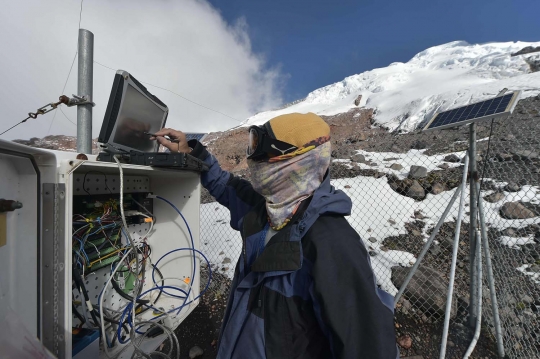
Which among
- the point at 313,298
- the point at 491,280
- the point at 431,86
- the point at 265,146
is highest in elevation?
the point at 431,86

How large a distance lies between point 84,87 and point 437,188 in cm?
663

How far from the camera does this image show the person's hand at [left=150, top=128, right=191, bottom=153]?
189 centimetres

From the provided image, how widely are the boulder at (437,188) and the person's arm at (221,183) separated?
5553 mm

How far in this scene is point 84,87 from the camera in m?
1.75

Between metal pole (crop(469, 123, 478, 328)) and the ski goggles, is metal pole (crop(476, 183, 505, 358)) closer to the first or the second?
metal pole (crop(469, 123, 478, 328))

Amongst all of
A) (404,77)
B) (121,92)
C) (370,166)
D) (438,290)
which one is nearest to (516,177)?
(370,166)

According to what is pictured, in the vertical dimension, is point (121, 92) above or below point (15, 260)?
above

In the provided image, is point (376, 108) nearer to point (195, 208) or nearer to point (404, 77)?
point (404, 77)

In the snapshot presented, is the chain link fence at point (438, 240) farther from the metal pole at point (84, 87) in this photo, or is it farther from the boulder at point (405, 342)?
the metal pole at point (84, 87)

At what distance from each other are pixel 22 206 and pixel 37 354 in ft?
1.62

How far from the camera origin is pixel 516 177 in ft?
18.7

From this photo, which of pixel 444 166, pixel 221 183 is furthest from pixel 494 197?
pixel 221 183

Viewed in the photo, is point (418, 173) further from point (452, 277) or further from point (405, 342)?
point (452, 277)

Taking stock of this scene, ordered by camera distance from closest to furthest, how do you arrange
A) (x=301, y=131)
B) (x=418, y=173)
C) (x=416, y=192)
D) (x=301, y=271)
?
1. (x=301, y=271)
2. (x=301, y=131)
3. (x=416, y=192)
4. (x=418, y=173)
